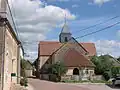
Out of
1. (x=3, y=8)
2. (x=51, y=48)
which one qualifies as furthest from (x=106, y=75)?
(x=3, y=8)

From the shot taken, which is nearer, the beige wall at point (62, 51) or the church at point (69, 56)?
the church at point (69, 56)

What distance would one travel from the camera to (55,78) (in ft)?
234

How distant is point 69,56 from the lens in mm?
79375

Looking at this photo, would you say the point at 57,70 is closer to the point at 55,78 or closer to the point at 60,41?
the point at 55,78

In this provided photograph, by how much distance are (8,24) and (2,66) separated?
12.3 feet

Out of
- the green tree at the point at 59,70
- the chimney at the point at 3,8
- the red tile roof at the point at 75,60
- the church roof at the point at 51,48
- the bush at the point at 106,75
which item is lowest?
the bush at the point at 106,75

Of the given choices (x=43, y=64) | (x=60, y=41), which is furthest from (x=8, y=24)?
(x=60, y=41)

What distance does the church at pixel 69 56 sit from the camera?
74.0 m

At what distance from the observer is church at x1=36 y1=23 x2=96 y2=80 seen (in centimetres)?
7400

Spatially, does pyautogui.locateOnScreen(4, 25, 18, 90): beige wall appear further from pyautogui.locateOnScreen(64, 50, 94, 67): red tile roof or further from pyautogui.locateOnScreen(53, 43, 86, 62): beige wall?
pyautogui.locateOnScreen(53, 43, 86, 62): beige wall

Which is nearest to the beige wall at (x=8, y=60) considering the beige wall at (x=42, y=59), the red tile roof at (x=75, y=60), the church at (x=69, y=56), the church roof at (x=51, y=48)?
the church at (x=69, y=56)

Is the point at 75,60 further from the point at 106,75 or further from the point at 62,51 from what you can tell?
the point at 62,51

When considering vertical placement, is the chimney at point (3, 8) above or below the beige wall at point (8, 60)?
above

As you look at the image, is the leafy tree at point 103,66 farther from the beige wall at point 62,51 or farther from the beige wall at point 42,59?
the beige wall at point 42,59
